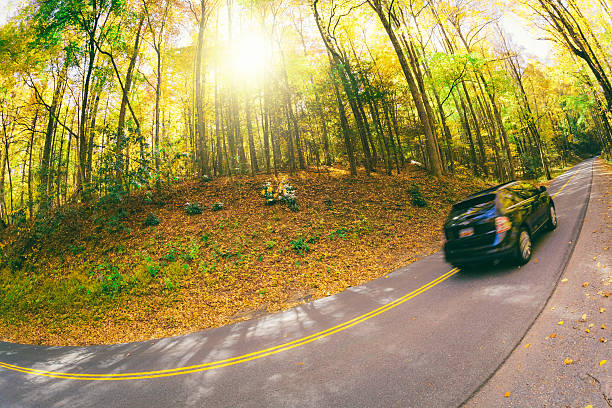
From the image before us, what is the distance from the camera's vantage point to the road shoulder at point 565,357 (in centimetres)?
240

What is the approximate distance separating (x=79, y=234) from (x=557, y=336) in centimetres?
1654

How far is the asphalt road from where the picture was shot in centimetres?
322

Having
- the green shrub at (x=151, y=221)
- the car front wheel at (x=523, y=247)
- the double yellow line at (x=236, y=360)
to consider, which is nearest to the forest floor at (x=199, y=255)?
the green shrub at (x=151, y=221)

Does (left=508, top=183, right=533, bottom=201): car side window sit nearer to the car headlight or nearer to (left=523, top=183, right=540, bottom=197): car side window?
(left=523, top=183, right=540, bottom=197): car side window

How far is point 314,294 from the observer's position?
7.26 metres

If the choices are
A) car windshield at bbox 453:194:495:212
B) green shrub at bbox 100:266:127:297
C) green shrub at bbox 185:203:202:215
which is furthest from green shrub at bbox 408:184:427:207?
green shrub at bbox 100:266:127:297

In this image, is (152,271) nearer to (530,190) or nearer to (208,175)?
(208,175)

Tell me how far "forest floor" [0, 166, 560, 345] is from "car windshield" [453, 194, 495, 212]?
272 centimetres

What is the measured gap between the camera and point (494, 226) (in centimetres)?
528

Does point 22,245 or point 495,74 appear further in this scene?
point 495,74

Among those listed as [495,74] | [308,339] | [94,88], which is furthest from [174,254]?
[495,74]

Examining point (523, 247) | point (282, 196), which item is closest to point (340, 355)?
point (523, 247)

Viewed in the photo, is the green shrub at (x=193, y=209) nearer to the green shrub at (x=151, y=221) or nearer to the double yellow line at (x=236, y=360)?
the green shrub at (x=151, y=221)

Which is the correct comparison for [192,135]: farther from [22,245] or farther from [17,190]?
[17,190]
